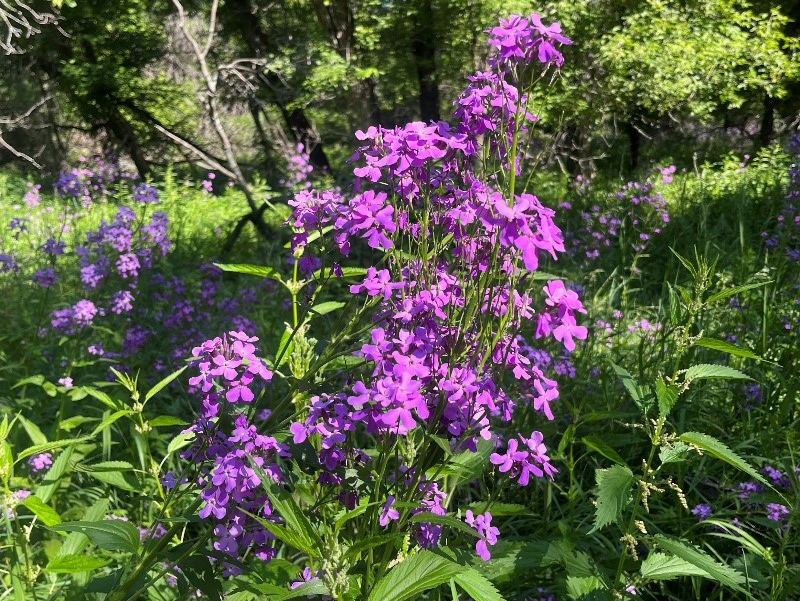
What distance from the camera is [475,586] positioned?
107 cm

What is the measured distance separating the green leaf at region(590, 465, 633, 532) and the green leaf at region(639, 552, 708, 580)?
187 millimetres

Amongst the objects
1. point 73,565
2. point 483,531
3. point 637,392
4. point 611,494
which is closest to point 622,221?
point 637,392

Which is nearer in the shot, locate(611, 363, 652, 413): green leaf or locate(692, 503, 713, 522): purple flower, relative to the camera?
locate(611, 363, 652, 413): green leaf

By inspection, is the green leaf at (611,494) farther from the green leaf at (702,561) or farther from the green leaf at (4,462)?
the green leaf at (4,462)

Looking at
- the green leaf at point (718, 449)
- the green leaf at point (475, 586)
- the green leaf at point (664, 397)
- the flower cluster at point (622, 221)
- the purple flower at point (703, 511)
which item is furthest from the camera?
the flower cluster at point (622, 221)

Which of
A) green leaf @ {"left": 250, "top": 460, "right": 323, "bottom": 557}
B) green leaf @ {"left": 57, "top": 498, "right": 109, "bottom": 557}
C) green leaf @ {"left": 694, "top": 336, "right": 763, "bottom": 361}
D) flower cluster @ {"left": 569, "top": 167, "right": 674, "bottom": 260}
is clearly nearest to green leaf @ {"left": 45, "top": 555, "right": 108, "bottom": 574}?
green leaf @ {"left": 57, "top": 498, "right": 109, "bottom": 557}

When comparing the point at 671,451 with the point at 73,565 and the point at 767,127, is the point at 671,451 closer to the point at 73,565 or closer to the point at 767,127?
the point at 73,565

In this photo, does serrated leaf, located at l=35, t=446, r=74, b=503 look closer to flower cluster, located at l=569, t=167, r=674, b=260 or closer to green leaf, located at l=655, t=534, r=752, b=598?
green leaf, located at l=655, t=534, r=752, b=598

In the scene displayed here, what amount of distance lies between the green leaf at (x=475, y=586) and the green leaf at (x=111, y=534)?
0.60 m

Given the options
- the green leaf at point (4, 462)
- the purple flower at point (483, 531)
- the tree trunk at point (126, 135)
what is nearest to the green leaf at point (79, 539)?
the green leaf at point (4, 462)

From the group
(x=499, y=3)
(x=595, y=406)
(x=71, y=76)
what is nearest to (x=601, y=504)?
(x=595, y=406)

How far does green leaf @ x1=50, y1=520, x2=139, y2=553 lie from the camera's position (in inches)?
44.8

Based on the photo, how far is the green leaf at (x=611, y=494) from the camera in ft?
4.00

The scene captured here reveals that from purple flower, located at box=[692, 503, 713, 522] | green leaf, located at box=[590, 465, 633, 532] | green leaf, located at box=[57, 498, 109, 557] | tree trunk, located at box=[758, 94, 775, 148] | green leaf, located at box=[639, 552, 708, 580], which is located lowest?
tree trunk, located at box=[758, 94, 775, 148]
